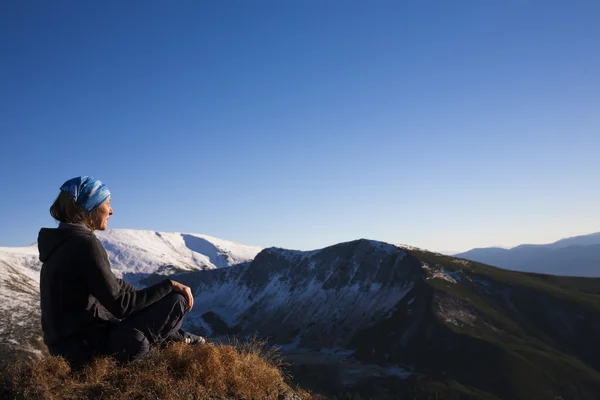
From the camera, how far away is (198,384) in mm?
7504

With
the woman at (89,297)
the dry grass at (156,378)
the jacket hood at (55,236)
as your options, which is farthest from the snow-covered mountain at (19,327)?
the jacket hood at (55,236)

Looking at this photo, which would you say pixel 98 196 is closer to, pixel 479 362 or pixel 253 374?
pixel 253 374

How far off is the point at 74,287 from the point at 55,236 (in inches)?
36.8

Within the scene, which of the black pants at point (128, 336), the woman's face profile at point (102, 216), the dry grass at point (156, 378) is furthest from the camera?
the woman's face profile at point (102, 216)

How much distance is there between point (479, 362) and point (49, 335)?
200 m

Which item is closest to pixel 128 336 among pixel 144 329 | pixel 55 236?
pixel 144 329

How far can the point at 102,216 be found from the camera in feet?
26.4

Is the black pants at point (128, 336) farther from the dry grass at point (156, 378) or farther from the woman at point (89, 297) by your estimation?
the dry grass at point (156, 378)

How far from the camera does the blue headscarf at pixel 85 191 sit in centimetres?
771

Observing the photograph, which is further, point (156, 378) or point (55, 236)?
point (156, 378)

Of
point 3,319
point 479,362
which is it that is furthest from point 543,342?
point 3,319

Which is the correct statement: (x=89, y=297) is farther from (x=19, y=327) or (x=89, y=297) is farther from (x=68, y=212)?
(x=19, y=327)

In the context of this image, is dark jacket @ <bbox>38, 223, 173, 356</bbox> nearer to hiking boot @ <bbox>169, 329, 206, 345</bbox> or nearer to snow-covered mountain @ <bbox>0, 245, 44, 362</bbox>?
hiking boot @ <bbox>169, 329, 206, 345</bbox>

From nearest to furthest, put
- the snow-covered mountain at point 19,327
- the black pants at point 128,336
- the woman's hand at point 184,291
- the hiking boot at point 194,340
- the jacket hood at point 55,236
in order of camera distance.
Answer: the jacket hood at point 55,236, the black pants at point 128,336, the woman's hand at point 184,291, the hiking boot at point 194,340, the snow-covered mountain at point 19,327
